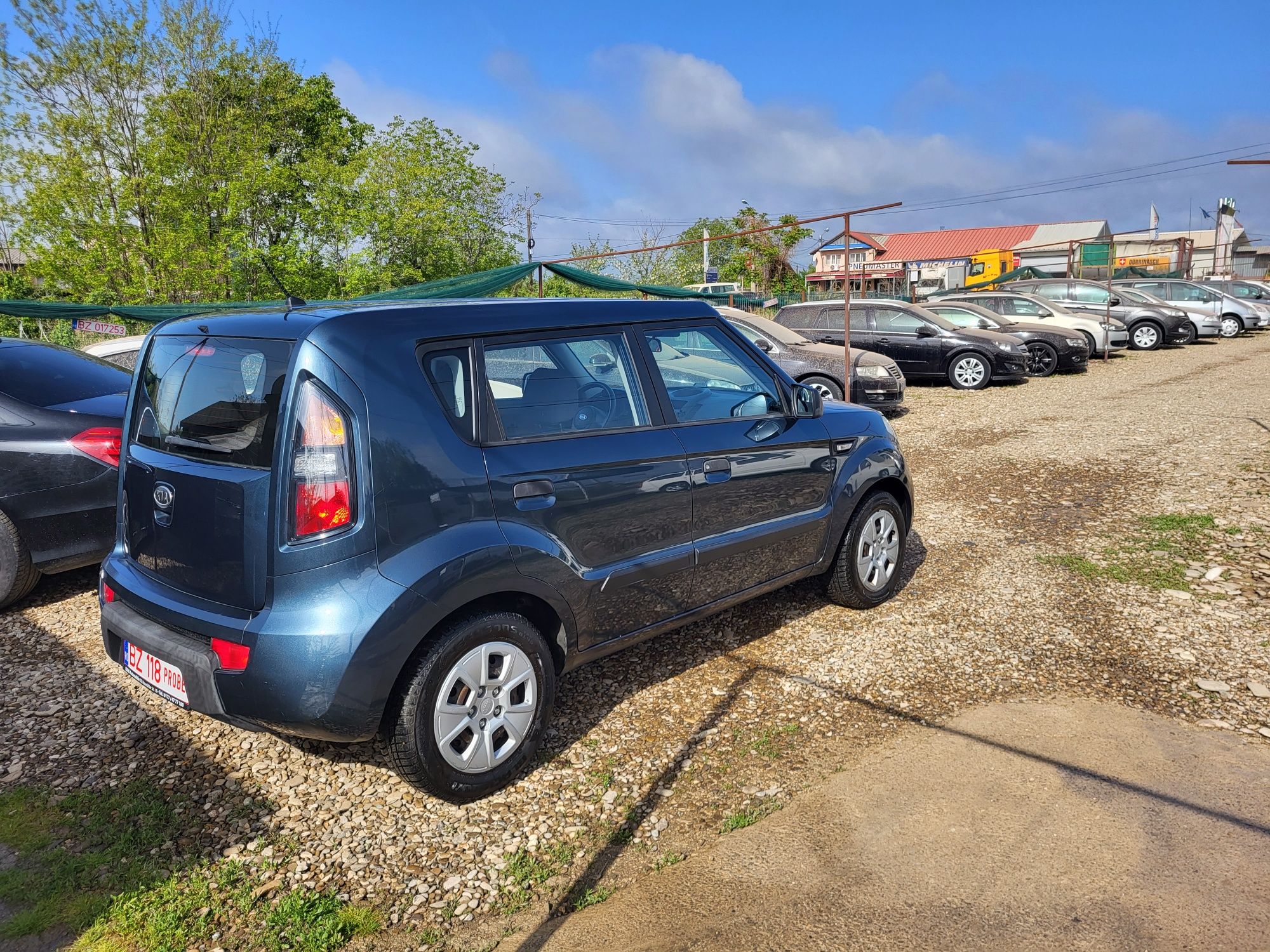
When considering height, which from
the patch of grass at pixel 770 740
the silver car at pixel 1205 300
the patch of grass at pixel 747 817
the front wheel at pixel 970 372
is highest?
the silver car at pixel 1205 300

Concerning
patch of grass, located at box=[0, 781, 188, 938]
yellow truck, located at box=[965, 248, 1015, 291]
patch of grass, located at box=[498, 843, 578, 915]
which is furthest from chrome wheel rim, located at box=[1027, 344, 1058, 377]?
yellow truck, located at box=[965, 248, 1015, 291]

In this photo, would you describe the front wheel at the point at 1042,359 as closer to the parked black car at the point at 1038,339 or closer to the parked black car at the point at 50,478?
the parked black car at the point at 1038,339

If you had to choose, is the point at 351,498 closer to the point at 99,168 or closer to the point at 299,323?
the point at 299,323

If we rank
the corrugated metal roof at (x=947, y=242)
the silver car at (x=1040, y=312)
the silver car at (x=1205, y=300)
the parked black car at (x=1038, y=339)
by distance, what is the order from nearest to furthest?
the parked black car at (x=1038, y=339)
the silver car at (x=1040, y=312)
the silver car at (x=1205, y=300)
the corrugated metal roof at (x=947, y=242)

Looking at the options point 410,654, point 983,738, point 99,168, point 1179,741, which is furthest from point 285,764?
point 99,168

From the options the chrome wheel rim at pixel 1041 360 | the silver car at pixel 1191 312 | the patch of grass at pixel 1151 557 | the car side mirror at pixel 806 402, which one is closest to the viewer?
the car side mirror at pixel 806 402

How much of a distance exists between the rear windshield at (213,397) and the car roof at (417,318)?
0.06 meters

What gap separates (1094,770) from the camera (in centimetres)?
341

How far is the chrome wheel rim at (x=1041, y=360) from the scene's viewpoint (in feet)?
56.6

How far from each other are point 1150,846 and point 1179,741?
0.89 meters

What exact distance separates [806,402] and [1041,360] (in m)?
14.8

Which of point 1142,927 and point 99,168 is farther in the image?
point 99,168

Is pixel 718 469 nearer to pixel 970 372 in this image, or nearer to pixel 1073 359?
pixel 970 372

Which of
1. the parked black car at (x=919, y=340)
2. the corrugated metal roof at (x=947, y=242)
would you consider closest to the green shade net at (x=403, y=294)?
the parked black car at (x=919, y=340)
